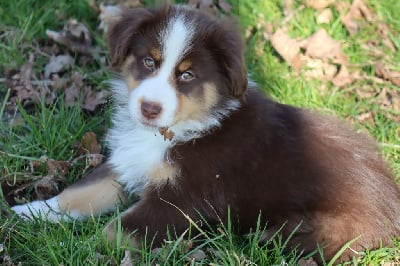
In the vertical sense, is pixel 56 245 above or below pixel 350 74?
below

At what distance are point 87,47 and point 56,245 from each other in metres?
2.32

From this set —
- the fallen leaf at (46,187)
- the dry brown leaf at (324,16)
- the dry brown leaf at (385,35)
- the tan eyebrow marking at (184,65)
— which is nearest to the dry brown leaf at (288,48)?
the dry brown leaf at (324,16)

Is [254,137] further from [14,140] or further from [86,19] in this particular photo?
[86,19]

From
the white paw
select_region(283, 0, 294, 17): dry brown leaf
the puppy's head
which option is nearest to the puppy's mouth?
the puppy's head

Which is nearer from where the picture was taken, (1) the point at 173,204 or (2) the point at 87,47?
(1) the point at 173,204

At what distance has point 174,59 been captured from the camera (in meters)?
3.26

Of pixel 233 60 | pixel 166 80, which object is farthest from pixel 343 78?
pixel 166 80

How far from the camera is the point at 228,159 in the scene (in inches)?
138

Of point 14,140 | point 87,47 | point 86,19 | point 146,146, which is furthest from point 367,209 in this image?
point 86,19

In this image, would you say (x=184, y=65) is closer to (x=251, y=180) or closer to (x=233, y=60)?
(x=233, y=60)

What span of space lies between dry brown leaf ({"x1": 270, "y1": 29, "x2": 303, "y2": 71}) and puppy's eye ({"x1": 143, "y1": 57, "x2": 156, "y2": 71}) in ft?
6.95

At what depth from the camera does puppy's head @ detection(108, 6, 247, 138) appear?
3258 mm

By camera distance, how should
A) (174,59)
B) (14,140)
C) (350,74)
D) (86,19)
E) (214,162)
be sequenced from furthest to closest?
(86,19) < (350,74) < (14,140) < (214,162) < (174,59)

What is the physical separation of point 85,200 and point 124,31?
1097 mm
